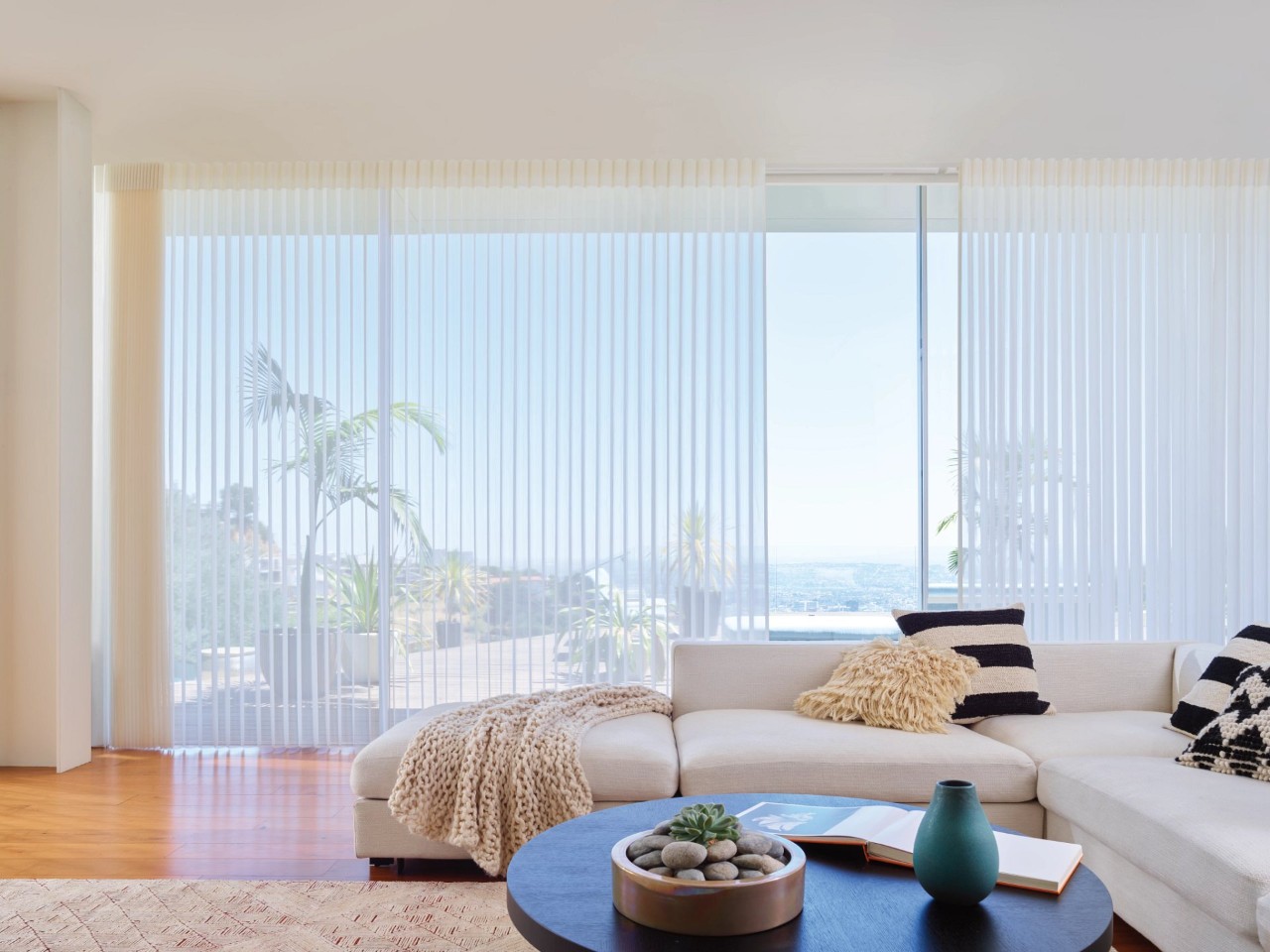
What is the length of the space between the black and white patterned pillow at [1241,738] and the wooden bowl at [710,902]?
1591mm

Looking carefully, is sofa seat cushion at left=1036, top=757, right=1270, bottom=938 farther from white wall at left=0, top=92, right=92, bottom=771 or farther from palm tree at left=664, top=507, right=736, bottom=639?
white wall at left=0, top=92, right=92, bottom=771

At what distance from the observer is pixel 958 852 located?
167 centimetres

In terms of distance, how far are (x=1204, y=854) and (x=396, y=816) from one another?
201 centimetres

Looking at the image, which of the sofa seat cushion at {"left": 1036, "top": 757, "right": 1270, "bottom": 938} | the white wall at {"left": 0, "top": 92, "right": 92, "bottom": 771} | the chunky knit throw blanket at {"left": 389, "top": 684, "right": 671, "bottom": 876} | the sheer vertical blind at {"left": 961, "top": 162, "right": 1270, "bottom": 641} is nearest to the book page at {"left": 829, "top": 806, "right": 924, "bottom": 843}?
the sofa seat cushion at {"left": 1036, "top": 757, "right": 1270, "bottom": 938}

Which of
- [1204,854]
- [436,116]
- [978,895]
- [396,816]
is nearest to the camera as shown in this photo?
[978,895]

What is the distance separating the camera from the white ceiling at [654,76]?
144 inches

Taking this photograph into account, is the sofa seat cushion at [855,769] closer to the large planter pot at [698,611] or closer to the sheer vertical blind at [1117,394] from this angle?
the large planter pot at [698,611]

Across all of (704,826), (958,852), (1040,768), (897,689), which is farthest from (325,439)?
(958,852)

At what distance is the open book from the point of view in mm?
1795

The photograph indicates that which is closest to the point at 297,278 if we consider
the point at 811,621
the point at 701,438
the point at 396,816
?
the point at 701,438

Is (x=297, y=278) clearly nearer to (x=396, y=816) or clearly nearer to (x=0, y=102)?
(x=0, y=102)

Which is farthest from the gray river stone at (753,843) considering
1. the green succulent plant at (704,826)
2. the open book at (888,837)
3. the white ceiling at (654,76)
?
the white ceiling at (654,76)

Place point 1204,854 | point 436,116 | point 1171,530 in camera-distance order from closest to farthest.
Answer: point 1204,854 → point 436,116 → point 1171,530

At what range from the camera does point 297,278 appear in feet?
16.8
